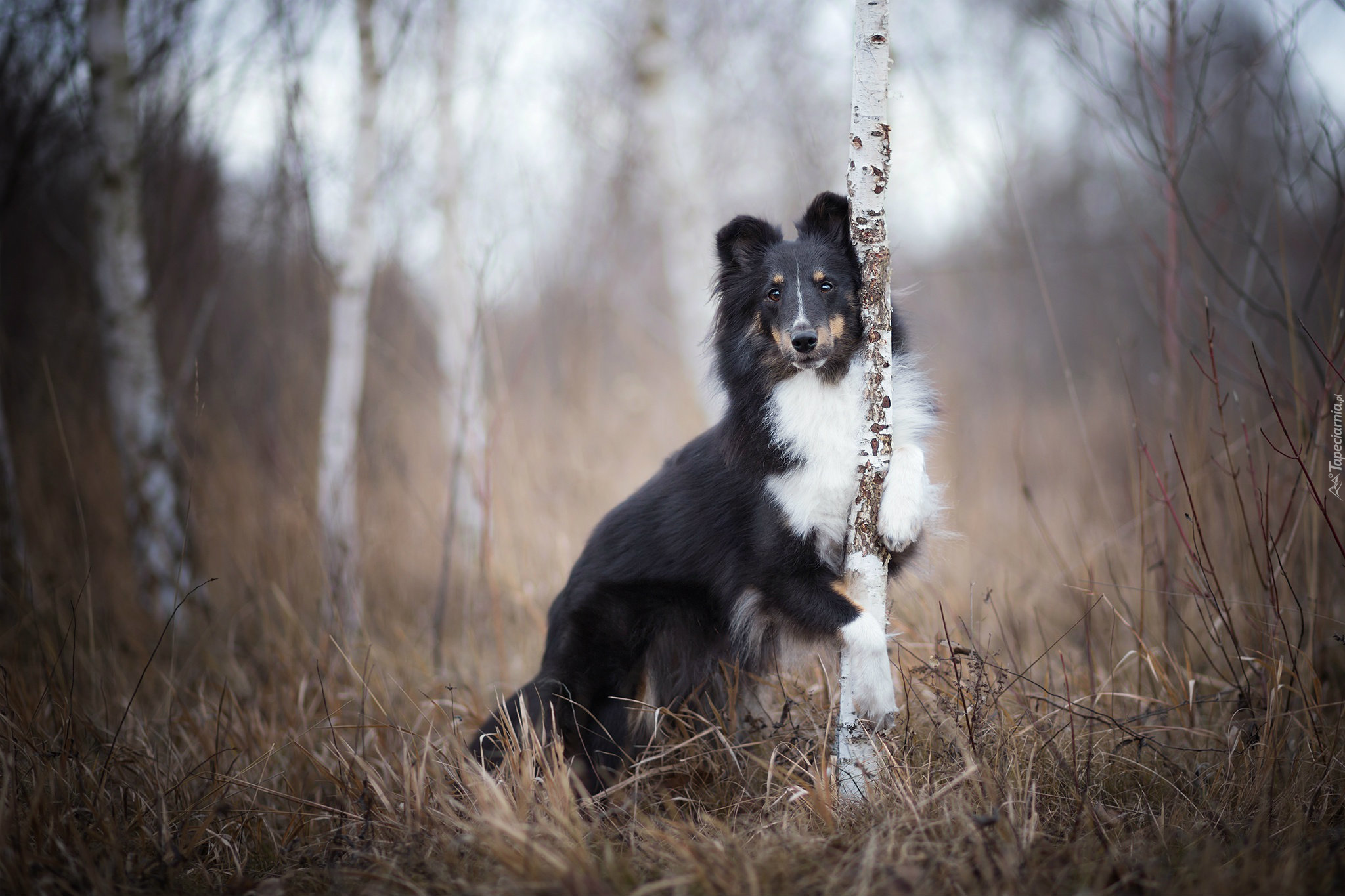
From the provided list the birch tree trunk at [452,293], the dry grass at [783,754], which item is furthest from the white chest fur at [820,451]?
the birch tree trunk at [452,293]

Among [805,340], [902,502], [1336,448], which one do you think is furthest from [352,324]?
[1336,448]

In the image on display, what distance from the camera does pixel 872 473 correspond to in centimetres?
238

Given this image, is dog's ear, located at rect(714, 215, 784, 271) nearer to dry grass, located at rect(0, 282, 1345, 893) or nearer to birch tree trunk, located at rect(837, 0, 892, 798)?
birch tree trunk, located at rect(837, 0, 892, 798)

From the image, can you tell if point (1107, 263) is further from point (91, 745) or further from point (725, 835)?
point (91, 745)

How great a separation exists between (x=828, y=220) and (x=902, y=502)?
1082 mm

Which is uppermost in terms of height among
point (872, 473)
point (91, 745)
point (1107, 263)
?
point (1107, 263)

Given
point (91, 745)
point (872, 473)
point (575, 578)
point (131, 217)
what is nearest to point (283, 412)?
point (131, 217)

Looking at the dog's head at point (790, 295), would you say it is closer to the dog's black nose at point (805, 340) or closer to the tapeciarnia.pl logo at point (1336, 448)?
the dog's black nose at point (805, 340)

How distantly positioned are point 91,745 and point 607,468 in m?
4.51

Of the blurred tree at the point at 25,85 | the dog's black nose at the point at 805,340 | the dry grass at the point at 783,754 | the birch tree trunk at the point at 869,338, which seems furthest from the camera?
the blurred tree at the point at 25,85

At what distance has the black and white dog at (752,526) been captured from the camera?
248 centimetres

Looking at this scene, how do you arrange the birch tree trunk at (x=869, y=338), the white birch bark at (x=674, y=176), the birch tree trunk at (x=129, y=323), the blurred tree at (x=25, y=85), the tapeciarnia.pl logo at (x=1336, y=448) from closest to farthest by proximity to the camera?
the birch tree trunk at (x=869, y=338) → the tapeciarnia.pl logo at (x=1336, y=448) → the birch tree trunk at (x=129, y=323) → the blurred tree at (x=25, y=85) → the white birch bark at (x=674, y=176)

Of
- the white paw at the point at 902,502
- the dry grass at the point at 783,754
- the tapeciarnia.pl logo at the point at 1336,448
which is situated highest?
the tapeciarnia.pl logo at the point at 1336,448

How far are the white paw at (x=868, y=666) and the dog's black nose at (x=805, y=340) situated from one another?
0.86 metres
